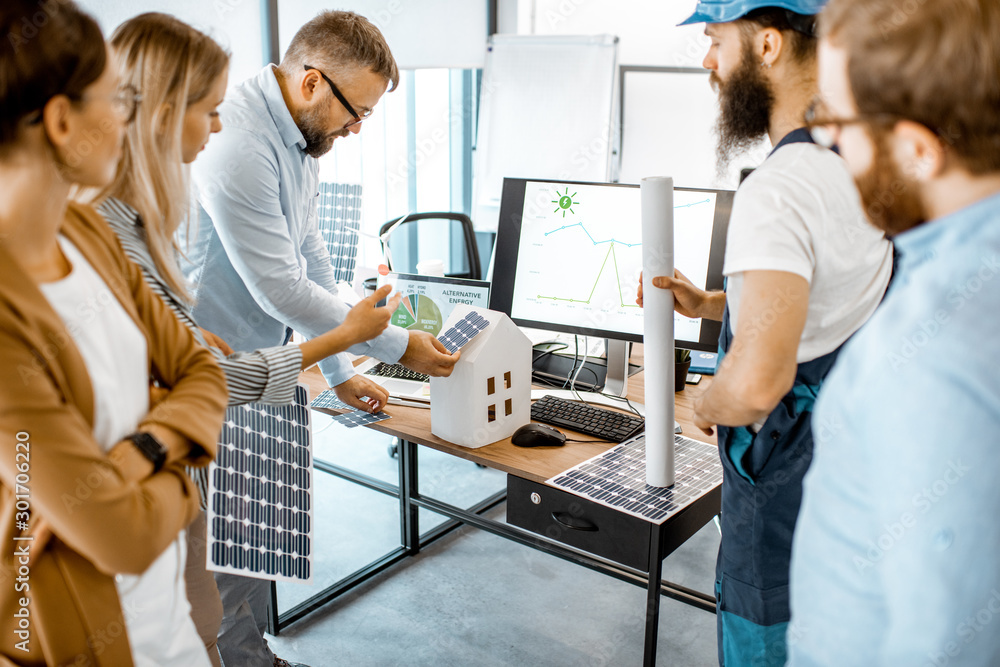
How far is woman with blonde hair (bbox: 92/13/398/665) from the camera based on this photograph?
1105 mm

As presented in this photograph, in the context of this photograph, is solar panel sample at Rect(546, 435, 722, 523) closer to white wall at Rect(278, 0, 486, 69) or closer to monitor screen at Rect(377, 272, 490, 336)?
monitor screen at Rect(377, 272, 490, 336)

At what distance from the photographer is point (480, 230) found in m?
4.94

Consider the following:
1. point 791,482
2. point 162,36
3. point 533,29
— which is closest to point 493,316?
point 791,482

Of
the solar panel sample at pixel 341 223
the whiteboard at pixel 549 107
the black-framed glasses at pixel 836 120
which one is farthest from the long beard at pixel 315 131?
the whiteboard at pixel 549 107

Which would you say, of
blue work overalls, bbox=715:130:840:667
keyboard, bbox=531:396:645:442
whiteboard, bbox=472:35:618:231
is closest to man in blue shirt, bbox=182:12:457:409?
keyboard, bbox=531:396:645:442

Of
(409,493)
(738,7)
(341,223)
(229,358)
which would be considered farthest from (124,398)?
(341,223)

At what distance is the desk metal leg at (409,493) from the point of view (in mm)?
2535

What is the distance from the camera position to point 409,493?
2.56m

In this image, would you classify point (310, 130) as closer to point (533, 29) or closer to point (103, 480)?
point (103, 480)

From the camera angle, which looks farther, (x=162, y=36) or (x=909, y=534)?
(x=162, y=36)

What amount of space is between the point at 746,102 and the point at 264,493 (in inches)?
44.8

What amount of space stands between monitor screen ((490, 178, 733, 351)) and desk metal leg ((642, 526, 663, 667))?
22.3 inches

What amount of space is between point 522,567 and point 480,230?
2.76 m

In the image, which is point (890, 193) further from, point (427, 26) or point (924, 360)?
point (427, 26)
